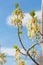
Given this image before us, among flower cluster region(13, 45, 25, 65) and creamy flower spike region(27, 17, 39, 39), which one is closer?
creamy flower spike region(27, 17, 39, 39)

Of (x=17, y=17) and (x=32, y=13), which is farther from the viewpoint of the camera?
(x=17, y=17)

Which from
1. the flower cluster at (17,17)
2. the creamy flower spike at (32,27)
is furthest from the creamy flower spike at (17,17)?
the creamy flower spike at (32,27)

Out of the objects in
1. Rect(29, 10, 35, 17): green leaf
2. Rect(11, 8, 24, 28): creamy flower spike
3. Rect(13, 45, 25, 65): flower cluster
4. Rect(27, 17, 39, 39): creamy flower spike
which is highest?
Rect(29, 10, 35, 17): green leaf

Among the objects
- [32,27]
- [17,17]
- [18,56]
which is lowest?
[18,56]

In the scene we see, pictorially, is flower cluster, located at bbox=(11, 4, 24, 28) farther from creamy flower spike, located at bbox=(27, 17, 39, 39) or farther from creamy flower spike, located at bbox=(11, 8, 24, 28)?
creamy flower spike, located at bbox=(27, 17, 39, 39)

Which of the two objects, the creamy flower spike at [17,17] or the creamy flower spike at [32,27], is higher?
the creamy flower spike at [17,17]

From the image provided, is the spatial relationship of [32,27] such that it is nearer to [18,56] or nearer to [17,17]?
[17,17]

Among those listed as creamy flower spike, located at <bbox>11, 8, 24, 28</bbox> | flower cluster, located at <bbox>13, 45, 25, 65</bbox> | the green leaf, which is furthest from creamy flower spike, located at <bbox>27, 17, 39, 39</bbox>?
flower cluster, located at <bbox>13, 45, 25, 65</bbox>

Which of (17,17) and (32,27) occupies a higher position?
(17,17)

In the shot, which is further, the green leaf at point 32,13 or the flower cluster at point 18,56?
the flower cluster at point 18,56

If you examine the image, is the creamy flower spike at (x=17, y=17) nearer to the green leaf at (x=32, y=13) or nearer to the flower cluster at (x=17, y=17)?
the flower cluster at (x=17, y=17)

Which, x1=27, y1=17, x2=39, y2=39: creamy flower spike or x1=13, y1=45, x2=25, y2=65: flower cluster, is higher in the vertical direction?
x1=27, y1=17, x2=39, y2=39: creamy flower spike

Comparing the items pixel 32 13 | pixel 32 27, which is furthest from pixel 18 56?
pixel 32 13

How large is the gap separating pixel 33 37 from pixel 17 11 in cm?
52
